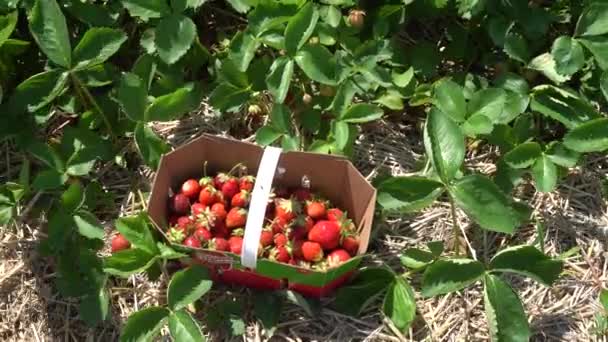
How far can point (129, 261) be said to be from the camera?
1459mm

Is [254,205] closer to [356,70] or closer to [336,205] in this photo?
[336,205]

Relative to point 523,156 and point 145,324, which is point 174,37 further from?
point 523,156

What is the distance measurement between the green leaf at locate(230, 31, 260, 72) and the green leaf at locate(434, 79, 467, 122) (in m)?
0.42

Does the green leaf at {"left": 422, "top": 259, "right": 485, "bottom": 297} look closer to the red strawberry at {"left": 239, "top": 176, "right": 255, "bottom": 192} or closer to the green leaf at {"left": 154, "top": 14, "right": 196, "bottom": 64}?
the red strawberry at {"left": 239, "top": 176, "right": 255, "bottom": 192}

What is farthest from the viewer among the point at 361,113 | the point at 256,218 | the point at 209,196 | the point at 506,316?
the point at 361,113

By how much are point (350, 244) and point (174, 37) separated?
598mm

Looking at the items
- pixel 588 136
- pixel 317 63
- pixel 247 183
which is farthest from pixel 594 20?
pixel 247 183

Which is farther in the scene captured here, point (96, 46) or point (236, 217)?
point (96, 46)

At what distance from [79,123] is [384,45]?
710 mm

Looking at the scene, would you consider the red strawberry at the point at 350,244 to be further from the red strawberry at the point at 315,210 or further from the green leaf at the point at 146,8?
the green leaf at the point at 146,8

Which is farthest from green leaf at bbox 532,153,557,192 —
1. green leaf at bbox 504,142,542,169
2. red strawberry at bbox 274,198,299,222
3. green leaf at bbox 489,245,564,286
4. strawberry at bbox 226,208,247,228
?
strawberry at bbox 226,208,247,228

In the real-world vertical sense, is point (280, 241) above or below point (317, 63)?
below

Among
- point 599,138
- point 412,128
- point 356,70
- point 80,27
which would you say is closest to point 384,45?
point 356,70

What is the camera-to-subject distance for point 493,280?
4.70 feet
